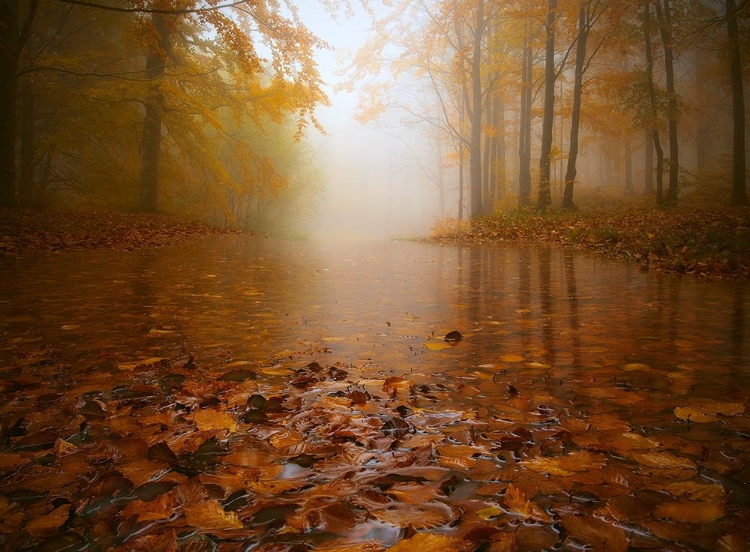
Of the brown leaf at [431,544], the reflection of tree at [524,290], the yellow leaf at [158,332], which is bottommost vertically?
the brown leaf at [431,544]

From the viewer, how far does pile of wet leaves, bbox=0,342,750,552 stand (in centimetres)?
88

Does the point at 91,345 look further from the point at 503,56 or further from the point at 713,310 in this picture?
the point at 503,56

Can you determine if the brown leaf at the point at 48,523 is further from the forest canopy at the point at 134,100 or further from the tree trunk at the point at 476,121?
the tree trunk at the point at 476,121

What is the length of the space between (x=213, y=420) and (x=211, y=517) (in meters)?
0.51

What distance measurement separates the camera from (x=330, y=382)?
1.83 m

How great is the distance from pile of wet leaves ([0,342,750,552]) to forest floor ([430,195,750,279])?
177 inches

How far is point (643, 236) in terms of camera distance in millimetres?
8078

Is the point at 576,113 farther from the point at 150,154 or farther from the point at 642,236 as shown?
the point at 150,154

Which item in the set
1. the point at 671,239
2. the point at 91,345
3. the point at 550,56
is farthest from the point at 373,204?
the point at 91,345

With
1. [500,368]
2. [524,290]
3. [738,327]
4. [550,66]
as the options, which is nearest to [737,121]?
[550,66]

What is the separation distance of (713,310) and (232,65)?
57.7 ft

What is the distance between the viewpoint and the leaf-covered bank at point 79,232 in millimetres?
7168

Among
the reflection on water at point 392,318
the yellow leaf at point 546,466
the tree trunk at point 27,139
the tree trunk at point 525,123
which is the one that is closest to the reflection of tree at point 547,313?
the reflection on water at point 392,318

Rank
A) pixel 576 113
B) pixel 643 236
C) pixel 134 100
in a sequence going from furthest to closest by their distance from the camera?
pixel 576 113
pixel 134 100
pixel 643 236
